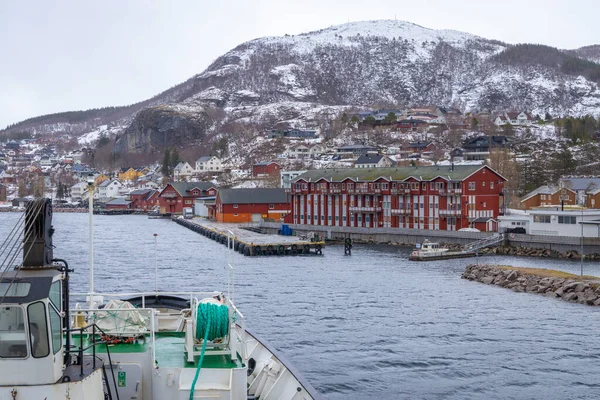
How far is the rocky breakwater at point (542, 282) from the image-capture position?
3616cm

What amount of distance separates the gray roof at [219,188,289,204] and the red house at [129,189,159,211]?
175ft

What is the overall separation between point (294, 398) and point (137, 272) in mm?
36308

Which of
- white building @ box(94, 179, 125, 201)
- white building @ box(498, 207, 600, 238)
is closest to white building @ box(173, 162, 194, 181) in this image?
white building @ box(94, 179, 125, 201)

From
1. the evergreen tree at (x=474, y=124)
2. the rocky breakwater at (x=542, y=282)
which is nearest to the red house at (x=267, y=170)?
the evergreen tree at (x=474, y=124)

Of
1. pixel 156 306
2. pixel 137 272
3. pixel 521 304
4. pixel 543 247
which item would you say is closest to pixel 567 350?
pixel 521 304

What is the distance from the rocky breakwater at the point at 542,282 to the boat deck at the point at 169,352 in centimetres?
2636

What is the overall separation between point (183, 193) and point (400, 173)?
2269 inches

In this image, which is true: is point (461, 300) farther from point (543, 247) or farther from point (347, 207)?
point (347, 207)

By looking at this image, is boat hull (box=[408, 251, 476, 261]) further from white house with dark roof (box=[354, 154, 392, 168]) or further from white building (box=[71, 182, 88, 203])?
white building (box=[71, 182, 88, 203])

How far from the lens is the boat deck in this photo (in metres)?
11.5

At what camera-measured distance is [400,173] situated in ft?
255

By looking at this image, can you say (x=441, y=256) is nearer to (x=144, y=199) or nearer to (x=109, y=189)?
(x=144, y=199)

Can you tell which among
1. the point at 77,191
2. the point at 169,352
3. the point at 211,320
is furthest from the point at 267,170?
the point at 211,320

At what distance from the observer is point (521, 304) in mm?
34969
